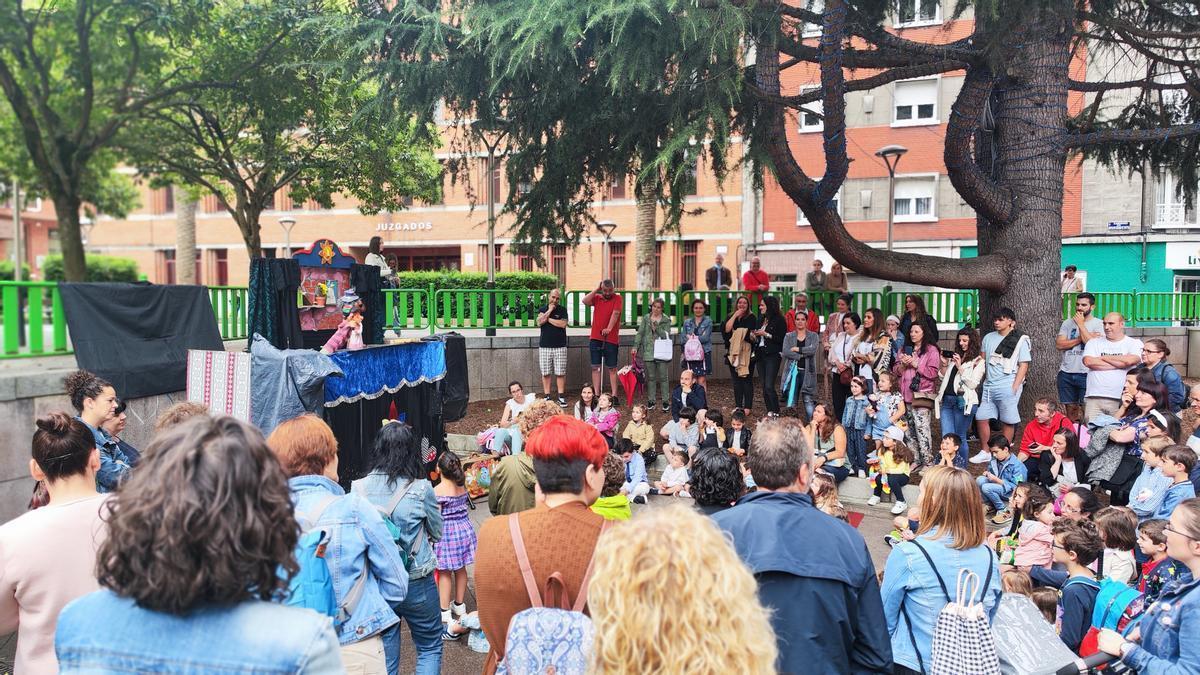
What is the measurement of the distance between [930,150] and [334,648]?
102ft

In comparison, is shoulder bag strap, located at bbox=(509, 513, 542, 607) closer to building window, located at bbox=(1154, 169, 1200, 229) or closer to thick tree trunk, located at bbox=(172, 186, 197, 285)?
thick tree trunk, located at bbox=(172, 186, 197, 285)

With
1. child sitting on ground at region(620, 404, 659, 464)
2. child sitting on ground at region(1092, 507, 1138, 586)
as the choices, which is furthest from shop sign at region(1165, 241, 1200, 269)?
child sitting on ground at region(1092, 507, 1138, 586)

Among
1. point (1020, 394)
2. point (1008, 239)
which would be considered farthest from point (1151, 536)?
point (1008, 239)

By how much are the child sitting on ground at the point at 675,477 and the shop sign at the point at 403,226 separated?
29.7m

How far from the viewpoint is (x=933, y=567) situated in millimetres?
3404

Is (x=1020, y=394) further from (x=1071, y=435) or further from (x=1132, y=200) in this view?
(x=1132, y=200)

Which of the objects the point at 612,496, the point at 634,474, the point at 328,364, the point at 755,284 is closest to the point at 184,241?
the point at 755,284

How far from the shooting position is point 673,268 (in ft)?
115

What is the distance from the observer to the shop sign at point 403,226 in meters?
38.3

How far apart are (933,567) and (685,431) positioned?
7776 mm

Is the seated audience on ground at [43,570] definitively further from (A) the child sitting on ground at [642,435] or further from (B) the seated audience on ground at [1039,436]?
(B) the seated audience on ground at [1039,436]

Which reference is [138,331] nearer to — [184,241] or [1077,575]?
[1077,575]

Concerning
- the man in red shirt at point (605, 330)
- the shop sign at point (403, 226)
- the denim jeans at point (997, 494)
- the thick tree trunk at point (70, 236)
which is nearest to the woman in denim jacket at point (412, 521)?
the denim jeans at point (997, 494)

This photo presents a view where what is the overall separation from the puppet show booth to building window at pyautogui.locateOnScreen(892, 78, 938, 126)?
22793 millimetres
